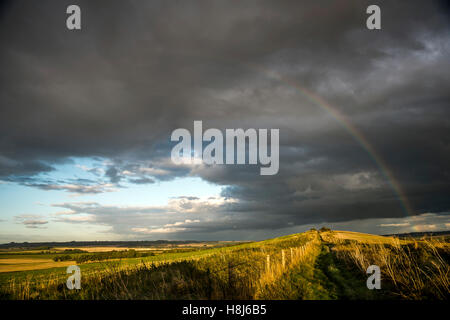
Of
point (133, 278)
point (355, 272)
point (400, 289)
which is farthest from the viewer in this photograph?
point (355, 272)

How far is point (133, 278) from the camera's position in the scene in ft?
56.9
